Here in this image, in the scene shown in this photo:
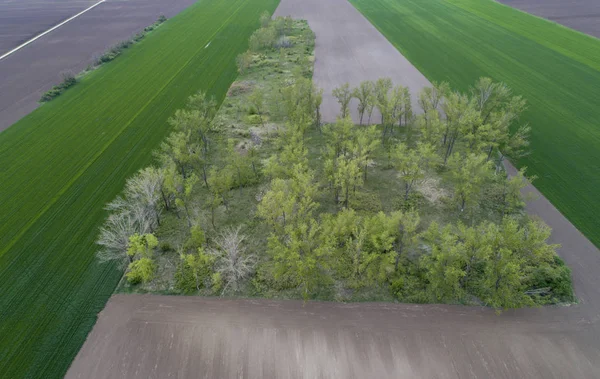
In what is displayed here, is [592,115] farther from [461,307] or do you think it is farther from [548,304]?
[461,307]

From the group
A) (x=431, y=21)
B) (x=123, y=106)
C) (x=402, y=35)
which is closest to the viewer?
(x=123, y=106)

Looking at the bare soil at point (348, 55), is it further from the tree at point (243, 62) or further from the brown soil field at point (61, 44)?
the brown soil field at point (61, 44)

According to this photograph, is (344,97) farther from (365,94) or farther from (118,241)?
(118,241)

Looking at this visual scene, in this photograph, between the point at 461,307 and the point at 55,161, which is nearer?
the point at 461,307

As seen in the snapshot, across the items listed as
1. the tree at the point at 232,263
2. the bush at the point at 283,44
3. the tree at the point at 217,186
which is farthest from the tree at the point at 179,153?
the bush at the point at 283,44

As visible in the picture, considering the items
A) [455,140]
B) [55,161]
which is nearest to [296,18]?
[455,140]

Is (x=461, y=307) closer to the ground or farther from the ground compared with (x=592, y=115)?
closer to the ground

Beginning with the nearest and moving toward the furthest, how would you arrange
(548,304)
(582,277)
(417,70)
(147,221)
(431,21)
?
(548,304) → (582,277) → (147,221) → (417,70) → (431,21)
